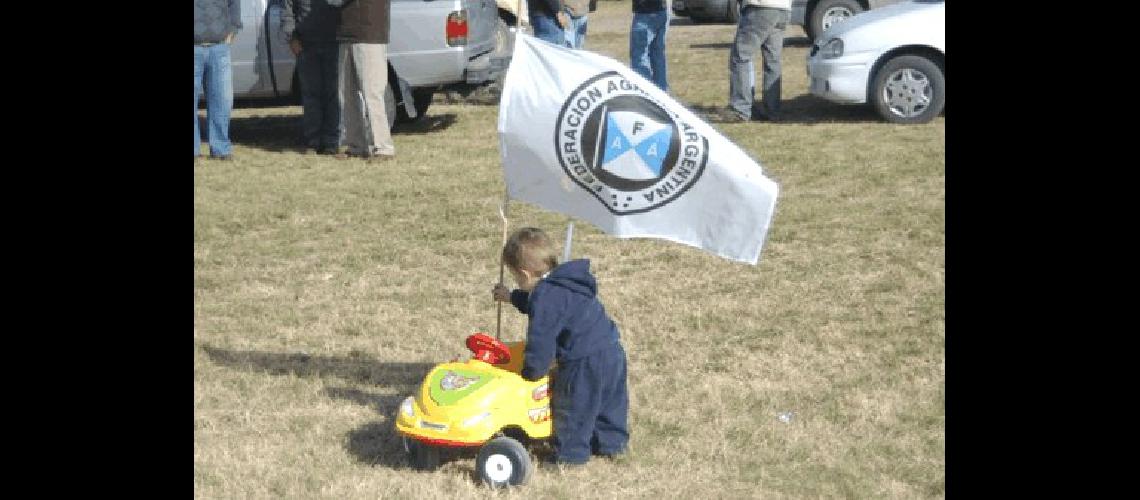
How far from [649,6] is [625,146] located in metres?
9.12

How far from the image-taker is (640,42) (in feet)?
49.5

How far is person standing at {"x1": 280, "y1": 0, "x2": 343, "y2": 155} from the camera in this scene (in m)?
12.9

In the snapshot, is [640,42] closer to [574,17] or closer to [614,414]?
[574,17]

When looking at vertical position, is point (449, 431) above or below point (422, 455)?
above

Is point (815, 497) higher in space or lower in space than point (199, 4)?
lower

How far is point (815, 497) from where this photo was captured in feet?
19.2

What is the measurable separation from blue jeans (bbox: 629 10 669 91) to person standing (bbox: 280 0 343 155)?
3147 mm

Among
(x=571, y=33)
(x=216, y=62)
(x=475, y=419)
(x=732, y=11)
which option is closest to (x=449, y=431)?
(x=475, y=419)

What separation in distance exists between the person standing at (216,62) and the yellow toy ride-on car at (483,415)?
703 cm

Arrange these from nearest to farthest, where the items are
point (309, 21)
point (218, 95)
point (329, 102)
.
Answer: point (218, 95)
point (309, 21)
point (329, 102)
